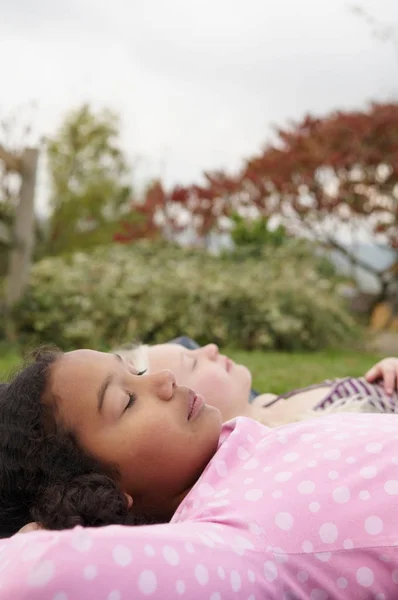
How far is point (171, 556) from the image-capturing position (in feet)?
3.42

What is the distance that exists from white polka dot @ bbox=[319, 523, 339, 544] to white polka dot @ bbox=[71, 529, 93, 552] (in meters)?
0.40

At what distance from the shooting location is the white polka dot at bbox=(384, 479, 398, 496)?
4.09 ft

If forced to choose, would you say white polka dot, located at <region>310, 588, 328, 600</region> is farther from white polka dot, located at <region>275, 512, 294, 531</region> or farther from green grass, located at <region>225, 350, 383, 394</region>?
green grass, located at <region>225, 350, 383, 394</region>

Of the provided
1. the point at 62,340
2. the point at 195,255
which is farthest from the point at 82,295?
the point at 195,255

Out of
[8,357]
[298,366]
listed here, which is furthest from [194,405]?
[8,357]

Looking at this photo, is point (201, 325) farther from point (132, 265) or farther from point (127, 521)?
point (127, 521)

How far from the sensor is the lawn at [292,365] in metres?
4.29

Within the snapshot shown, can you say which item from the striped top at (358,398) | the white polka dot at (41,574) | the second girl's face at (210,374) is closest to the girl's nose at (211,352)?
the second girl's face at (210,374)

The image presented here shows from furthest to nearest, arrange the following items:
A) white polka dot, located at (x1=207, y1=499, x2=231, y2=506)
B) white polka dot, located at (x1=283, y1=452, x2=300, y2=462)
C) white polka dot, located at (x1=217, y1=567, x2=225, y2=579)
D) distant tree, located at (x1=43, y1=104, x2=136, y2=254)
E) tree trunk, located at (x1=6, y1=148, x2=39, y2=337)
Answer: distant tree, located at (x1=43, y1=104, x2=136, y2=254) < tree trunk, located at (x1=6, y1=148, x2=39, y2=337) < white polka dot, located at (x1=283, y1=452, x2=300, y2=462) < white polka dot, located at (x1=207, y1=499, x2=231, y2=506) < white polka dot, located at (x1=217, y1=567, x2=225, y2=579)

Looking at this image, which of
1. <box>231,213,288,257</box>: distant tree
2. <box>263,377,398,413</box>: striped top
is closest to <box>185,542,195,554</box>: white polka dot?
<box>263,377,398,413</box>: striped top

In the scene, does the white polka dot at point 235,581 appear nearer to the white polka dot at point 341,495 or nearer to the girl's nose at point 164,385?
the white polka dot at point 341,495

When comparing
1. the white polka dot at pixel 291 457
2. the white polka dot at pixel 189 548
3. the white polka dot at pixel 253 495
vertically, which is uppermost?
the white polka dot at pixel 291 457

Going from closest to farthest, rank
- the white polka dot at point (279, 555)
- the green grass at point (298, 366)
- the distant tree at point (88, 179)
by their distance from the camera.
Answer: the white polka dot at point (279, 555) → the green grass at point (298, 366) → the distant tree at point (88, 179)

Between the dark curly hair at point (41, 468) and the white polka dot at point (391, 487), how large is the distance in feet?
1.55
